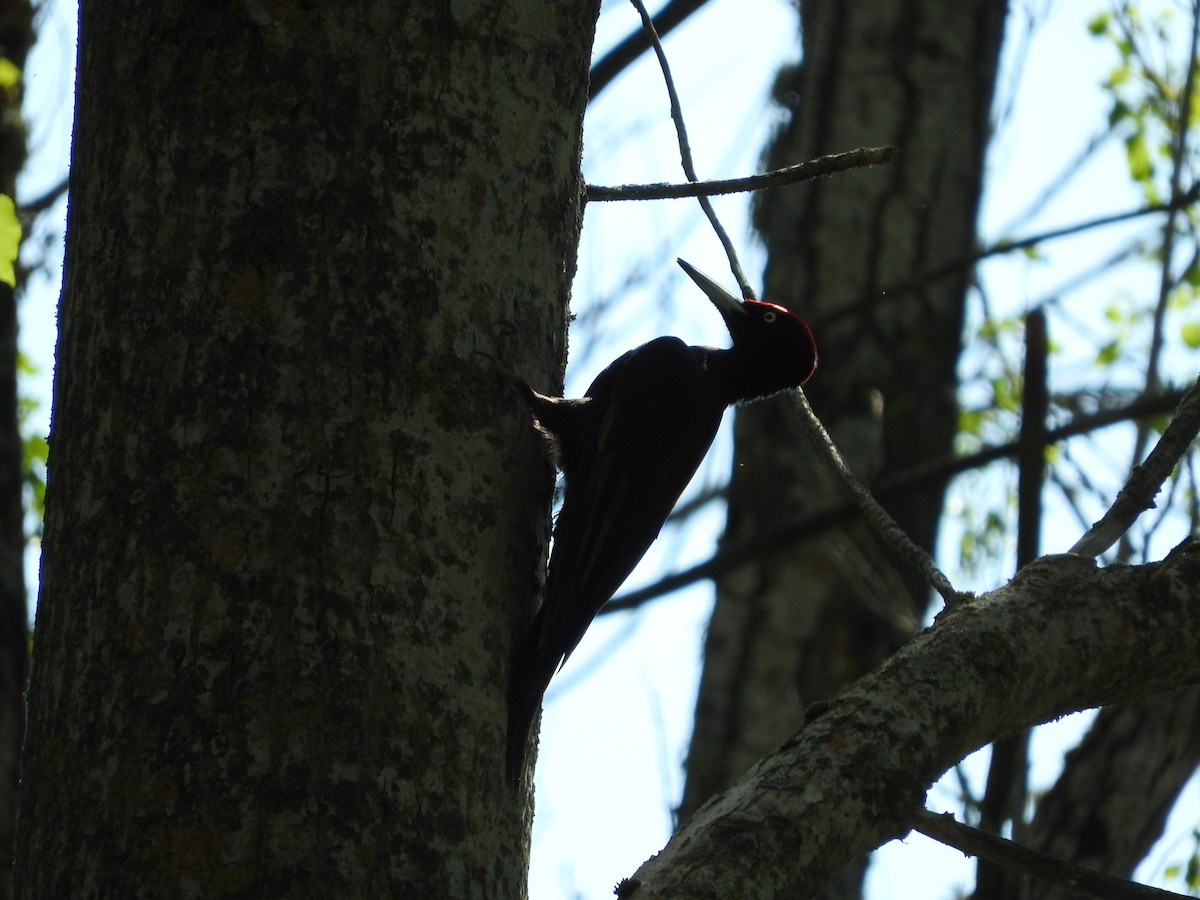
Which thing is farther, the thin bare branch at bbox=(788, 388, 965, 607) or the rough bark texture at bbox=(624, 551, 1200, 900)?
the thin bare branch at bbox=(788, 388, 965, 607)

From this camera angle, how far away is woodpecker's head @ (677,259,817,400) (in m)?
4.29

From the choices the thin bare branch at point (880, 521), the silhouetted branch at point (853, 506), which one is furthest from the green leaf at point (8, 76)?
the thin bare branch at point (880, 521)

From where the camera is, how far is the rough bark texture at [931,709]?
1.86m

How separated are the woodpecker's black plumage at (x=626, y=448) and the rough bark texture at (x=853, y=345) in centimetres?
119

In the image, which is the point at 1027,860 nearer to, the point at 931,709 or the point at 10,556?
the point at 931,709

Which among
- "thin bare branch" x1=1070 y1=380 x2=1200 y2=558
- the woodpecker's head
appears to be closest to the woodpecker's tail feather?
"thin bare branch" x1=1070 y1=380 x2=1200 y2=558

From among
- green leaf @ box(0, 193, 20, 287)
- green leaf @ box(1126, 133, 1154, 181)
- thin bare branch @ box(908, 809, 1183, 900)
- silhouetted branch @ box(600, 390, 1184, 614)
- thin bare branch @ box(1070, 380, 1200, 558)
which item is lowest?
thin bare branch @ box(908, 809, 1183, 900)

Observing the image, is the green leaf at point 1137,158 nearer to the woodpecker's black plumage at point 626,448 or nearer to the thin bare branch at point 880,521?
the woodpecker's black plumage at point 626,448

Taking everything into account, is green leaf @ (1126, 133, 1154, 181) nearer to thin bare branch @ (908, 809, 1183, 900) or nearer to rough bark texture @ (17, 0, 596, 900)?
rough bark texture @ (17, 0, 596, 900)

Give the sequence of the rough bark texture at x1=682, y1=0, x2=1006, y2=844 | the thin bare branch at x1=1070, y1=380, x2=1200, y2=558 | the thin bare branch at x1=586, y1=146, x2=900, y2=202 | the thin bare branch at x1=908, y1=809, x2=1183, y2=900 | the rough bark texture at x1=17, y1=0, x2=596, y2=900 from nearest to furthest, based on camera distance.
Result: the rough bark texture at x1=17, y1=0, x2=596, y2=900, the thin bare branch at x1=908, y1=809, x2=1183, y2=900, the thin bare branch at x1=1070, y1=380, x2=1200, y2=558, the thin bare branch at x1=586, y1=146, x2=900, y2=202, the rough bark texture at x1=682, y1=0, x2=1006, y2=844

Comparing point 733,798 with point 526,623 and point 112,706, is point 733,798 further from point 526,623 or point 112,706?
point 112,706

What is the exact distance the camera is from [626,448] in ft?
11.1

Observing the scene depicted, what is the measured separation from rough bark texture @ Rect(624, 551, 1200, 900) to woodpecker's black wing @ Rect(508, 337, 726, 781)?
0.51 meters

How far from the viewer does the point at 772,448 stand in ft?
20.3
